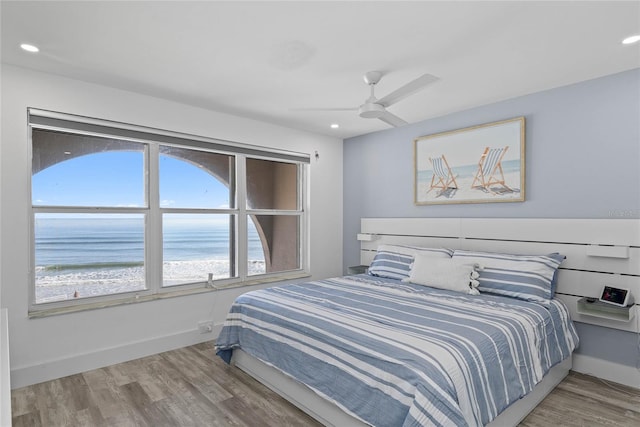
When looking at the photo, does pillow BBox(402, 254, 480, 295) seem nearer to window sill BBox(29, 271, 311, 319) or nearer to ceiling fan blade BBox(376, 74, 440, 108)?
ceiling fan blade BBox(376, 74, 440, 108)

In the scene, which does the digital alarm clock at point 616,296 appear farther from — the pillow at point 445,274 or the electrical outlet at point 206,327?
the electrical outlet at point 206,327

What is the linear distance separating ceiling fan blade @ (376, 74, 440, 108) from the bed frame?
1.70 meters

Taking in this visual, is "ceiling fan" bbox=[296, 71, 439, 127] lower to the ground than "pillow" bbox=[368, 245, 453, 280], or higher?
higher

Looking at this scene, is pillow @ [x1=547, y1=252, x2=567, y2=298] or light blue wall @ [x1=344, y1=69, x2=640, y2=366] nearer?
light blue wall @ [x1=344, y1=69, x2=640, y2=366]

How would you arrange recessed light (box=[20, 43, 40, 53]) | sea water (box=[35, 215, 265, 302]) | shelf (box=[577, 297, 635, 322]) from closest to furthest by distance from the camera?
recessed light (box=[20, 43, 40, 53]) < shelf (box=[577, 297, 635, 322]) < sea water (box=[35, 215, 265, 302])

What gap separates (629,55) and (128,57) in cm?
356

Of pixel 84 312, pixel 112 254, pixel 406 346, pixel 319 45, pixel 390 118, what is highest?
pixel 319 45

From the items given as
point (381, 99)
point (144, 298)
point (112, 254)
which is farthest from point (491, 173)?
point (112, 254)

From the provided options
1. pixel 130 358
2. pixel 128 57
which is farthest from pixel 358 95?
pixel 130 358

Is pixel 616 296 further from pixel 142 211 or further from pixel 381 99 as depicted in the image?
pixel 142 211

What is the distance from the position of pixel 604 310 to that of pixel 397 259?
5.63 feet

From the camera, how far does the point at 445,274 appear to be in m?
3.10

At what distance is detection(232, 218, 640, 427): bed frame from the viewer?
2.25 metres

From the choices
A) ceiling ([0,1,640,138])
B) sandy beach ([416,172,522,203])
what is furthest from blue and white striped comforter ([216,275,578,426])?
ceiling ([0,1,640,138])
